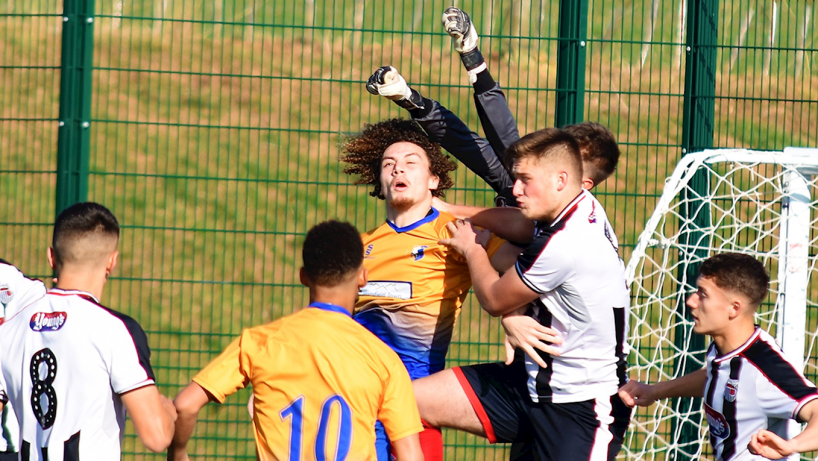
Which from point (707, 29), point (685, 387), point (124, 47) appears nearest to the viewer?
point (685, 387)

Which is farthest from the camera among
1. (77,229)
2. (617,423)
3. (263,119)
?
(263,119)

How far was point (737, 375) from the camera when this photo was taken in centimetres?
366

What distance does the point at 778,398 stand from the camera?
3.55m

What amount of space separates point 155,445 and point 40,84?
33.3 feet

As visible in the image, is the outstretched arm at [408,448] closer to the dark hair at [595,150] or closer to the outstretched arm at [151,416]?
the outstretched arm at [151,416]

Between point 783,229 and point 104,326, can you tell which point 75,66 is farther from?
point 783,229

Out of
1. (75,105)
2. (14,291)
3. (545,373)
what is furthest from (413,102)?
(75,105)

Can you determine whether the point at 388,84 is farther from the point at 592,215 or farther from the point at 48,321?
the point at 48,321

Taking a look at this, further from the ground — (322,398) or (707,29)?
(707,29)

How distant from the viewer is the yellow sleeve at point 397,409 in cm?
289

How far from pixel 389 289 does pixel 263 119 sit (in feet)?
26.5

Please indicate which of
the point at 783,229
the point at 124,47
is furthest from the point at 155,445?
the point at 124,47

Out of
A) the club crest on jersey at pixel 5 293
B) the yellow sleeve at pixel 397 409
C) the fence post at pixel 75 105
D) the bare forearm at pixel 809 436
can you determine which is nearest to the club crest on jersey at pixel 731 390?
the bare forearm at pixel 809 436

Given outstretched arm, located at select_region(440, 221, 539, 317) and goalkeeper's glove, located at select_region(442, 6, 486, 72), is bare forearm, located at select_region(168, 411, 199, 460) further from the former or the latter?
goalkeeper's glove, located at select_region(442, 6, 486, 72)
